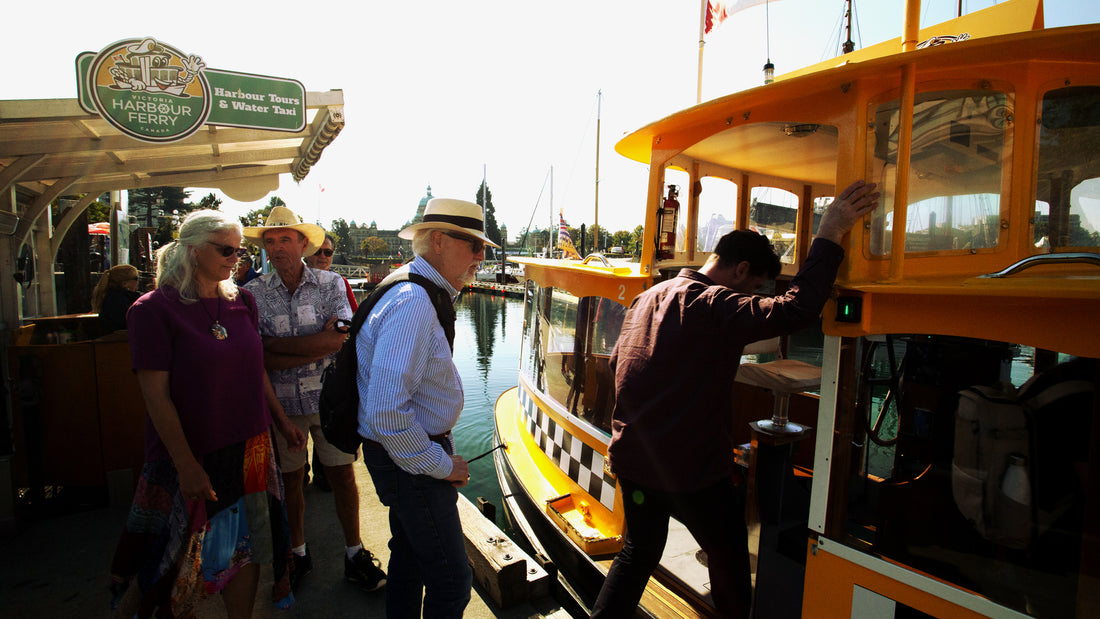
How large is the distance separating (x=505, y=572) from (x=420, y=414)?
146cm

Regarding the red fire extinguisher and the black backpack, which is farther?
the red fire extinguisher

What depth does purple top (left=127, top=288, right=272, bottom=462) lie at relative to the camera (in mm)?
1921

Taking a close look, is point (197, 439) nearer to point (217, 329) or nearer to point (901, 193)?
point (217, 329)

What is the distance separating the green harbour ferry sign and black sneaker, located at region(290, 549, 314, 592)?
146 inches

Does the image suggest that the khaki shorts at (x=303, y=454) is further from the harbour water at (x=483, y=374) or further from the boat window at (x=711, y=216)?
the boat window at (x=711, y=216)

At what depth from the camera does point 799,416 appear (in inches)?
151

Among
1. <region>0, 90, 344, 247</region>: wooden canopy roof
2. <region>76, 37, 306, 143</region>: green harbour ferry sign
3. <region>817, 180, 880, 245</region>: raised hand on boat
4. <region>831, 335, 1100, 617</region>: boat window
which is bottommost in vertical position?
<region>831, 335, 1100, 617</region>: boat window

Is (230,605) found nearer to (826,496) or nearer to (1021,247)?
(826,496)

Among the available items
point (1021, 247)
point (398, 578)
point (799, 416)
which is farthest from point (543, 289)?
point (1021, 247)

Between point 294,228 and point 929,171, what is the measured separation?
3.13m

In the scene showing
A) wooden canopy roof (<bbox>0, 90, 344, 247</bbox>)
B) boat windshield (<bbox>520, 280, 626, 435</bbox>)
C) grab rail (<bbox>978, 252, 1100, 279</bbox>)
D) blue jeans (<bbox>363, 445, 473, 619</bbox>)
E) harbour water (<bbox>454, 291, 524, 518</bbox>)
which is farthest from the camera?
harbour water (<bbox>454, 291, 524, 518</bbox>)

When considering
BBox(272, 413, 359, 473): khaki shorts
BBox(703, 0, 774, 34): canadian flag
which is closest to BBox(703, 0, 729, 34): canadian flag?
BBox(703, 0, 774, 34): canadian flag

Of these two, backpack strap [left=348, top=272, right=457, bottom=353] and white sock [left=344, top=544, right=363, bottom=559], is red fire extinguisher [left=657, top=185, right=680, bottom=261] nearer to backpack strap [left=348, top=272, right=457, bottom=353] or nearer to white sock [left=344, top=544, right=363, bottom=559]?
backpack strap [left=348, top=272, right=457, bottom=353]

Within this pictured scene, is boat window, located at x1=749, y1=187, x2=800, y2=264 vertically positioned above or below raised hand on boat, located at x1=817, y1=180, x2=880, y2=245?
above
